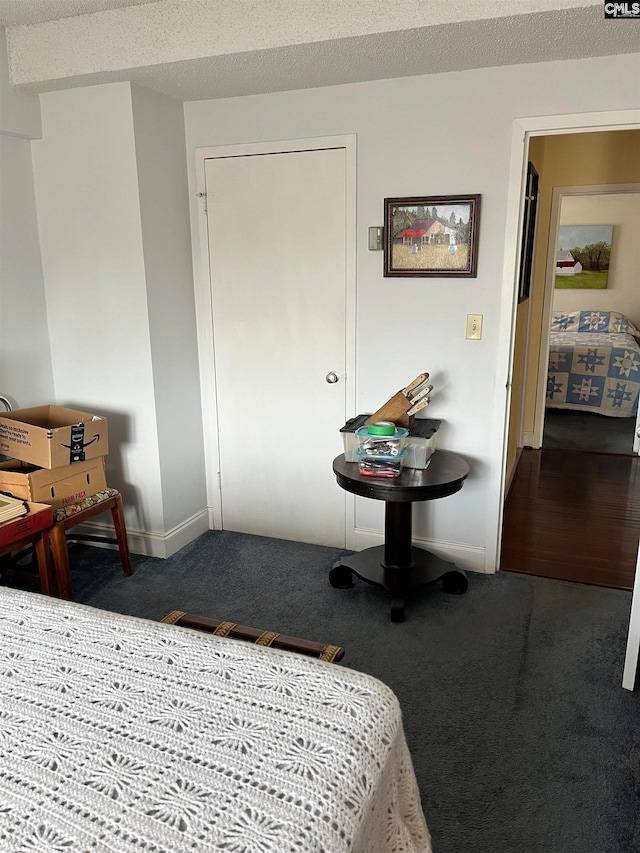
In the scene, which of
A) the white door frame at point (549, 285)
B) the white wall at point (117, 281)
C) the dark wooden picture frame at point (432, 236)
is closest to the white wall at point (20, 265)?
the white wall at point (117, 281)

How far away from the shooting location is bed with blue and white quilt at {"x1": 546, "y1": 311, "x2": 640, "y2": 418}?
6.04 metres

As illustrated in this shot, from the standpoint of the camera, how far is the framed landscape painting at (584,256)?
297 inches

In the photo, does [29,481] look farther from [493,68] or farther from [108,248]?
[493,68]

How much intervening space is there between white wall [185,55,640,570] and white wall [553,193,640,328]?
4891mm

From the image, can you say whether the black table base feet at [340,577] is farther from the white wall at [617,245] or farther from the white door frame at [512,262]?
the white wall at [617,245]

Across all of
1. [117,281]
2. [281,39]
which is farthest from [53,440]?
[281,39]

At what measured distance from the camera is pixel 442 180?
2885mm

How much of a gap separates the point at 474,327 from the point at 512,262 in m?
0.32

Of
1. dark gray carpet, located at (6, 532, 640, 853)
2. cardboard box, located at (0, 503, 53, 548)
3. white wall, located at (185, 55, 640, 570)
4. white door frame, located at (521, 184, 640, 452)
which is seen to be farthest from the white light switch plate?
white door frame, located at (521, 184, 640, 452)

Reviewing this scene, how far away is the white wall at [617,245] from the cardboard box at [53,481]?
5940 mm

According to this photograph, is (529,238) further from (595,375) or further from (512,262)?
(595,375)

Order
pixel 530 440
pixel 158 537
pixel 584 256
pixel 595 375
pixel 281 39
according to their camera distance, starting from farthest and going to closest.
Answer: pixel 584 256 < pixel 595 375 < pixel 530 440 < pixel 158 537 < pixel 281 39

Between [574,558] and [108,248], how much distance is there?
2.80m

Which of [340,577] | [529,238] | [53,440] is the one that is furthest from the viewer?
[529,238]
